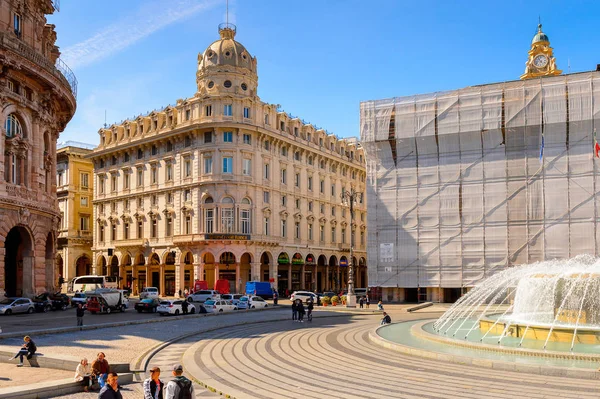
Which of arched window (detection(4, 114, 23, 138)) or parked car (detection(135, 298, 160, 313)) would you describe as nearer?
arched window (detection(4, 114, 23, 138))

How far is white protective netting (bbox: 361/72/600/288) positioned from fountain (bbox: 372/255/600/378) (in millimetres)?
24081

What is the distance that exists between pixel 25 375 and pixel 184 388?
9531 mm

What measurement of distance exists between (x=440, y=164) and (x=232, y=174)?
24759mm

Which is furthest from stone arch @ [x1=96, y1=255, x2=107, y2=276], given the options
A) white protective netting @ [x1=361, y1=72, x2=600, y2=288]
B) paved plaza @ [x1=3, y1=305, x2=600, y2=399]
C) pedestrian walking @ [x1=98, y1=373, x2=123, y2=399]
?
pedestrian walking @ [x1=98, y1=373, x2=123, y2=399]

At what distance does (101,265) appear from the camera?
262ft

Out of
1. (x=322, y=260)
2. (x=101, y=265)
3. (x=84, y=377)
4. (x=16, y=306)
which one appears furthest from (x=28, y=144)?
(x=322, y=260)

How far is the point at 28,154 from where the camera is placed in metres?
43.1

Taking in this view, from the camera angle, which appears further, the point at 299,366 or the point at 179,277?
the point at 179,277

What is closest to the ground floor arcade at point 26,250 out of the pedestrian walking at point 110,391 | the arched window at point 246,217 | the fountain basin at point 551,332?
the arched window at point 246,217

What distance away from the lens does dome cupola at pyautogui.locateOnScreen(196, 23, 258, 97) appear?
6912cm

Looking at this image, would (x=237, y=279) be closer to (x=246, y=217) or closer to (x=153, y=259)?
(x=246, y=217)

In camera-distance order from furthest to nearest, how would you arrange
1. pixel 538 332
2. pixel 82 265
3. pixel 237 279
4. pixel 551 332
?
1. pixel 82 265
2. pixel 237 279
3. pixel 538 332
4. pixel 551 332

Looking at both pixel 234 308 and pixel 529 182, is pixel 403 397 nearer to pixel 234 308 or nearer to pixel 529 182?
pixel 234 308

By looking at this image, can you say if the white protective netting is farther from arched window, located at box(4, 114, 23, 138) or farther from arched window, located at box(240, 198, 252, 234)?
arched window, located at box(4, 114, 23, 138)
